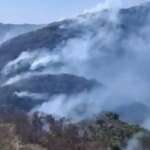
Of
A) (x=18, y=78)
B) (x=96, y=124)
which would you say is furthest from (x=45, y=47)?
(x=96, y=124)

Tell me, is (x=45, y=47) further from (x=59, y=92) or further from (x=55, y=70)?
(x=59, y=92)

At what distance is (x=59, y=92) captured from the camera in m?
132

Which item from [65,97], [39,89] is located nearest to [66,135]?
[39,89]

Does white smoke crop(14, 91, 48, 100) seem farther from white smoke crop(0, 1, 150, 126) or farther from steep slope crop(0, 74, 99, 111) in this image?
white smoke crop(0, 1, 150, 126)

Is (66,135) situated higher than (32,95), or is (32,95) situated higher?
(32,95)

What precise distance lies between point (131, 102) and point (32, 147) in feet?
362

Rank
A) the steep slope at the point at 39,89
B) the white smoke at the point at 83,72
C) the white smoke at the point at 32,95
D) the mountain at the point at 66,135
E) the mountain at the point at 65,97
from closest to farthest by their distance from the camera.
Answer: the mountain at the point at 66,135, the mountain at the point at 65,97, the steep slope at the point at 39,89, the white smoke at the point at 32,95, the white smoke at the point at 83,72

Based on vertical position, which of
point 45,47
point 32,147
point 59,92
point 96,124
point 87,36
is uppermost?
point 87,36

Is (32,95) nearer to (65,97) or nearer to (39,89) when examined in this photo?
(39,89)

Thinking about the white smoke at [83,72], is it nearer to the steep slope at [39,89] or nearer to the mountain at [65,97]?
the mountain at [65,97]

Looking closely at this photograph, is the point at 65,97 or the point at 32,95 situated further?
the point at 65,97

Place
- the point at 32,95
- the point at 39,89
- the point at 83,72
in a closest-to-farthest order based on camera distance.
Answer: the point at 32,95
the point at 39,89
the point at 83,72

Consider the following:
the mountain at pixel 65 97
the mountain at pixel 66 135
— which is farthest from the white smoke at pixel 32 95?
the mountain at pixel 66 135

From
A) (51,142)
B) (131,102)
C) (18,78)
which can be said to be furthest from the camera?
(131,102)
